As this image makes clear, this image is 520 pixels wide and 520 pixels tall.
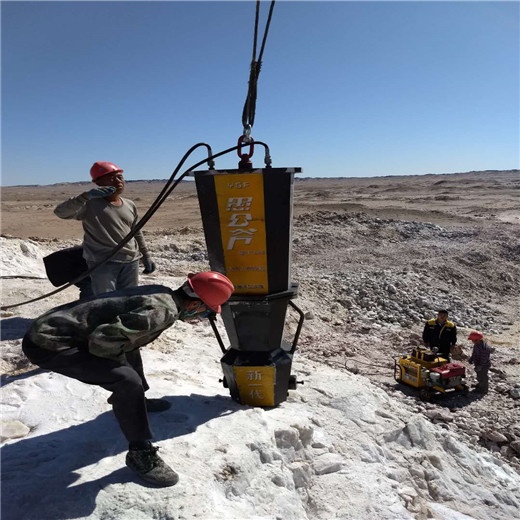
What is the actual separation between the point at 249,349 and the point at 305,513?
1.25 m

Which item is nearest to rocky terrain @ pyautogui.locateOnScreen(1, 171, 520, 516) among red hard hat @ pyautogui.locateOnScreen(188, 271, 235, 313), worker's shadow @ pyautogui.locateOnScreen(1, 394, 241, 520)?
worker's shadow @ pyautogui.locateOnScreen(1, 394, 241, 520)

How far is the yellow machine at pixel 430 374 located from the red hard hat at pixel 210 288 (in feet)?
13.4

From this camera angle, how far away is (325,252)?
41.6 ft

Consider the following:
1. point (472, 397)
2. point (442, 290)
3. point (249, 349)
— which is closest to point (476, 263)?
point (442, 290)

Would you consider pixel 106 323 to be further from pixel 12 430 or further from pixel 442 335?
pixel 442 335

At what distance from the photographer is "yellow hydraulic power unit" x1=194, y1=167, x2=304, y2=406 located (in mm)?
3385

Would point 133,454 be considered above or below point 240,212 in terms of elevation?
below

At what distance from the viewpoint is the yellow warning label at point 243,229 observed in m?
3.38

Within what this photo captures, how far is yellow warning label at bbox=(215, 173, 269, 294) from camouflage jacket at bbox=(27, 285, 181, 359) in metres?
0.96

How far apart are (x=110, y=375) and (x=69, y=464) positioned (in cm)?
62

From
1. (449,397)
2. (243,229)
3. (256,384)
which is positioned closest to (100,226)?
(243,229)

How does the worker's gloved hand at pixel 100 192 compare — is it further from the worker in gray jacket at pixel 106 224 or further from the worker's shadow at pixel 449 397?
the worker's shadow at pixel 449 397

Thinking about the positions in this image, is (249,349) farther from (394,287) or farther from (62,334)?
(394,287)

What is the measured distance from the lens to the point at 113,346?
240 cm
